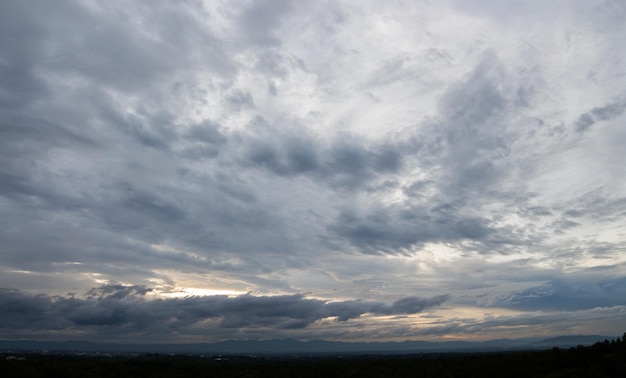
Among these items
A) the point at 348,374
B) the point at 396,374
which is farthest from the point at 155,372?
the point at 396,374

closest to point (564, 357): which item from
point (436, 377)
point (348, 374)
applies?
point (436, 377)

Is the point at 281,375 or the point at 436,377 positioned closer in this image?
the point at 436,377

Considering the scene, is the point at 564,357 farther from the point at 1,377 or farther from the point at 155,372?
the point at 1,377

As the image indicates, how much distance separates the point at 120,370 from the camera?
103 m

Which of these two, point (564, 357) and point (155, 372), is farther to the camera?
point (155, 372)

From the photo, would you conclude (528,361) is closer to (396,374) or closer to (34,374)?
(396,374)

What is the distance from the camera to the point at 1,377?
278ft

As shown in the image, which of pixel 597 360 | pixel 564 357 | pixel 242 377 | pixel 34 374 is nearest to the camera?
pixel 597 360

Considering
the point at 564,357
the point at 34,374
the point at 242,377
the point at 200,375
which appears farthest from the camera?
the point at 200,375

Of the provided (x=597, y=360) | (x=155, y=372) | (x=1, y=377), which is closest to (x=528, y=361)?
(x=597, y=360)

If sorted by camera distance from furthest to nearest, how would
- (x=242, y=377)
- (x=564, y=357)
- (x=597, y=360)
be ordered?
(x=242, y=377) < (x=564, y=357) < (x=597, y=360)

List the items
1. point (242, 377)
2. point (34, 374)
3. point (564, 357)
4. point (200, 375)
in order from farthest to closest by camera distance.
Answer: point (200, 375) → point (242, 377) → point (34, 374) → point (564, 357)

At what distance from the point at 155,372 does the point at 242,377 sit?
25.7 meters

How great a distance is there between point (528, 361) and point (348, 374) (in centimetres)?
3615
